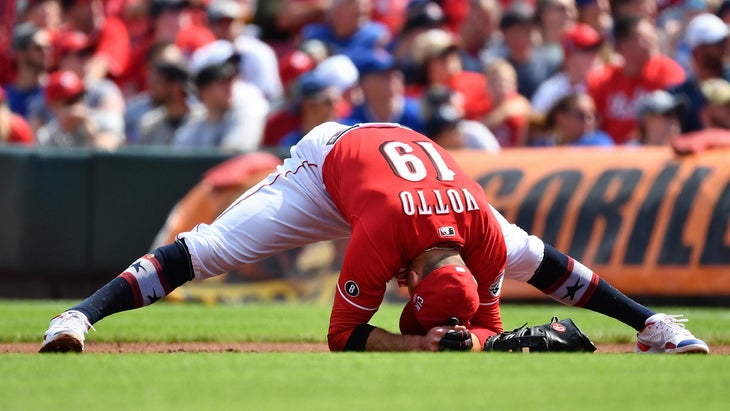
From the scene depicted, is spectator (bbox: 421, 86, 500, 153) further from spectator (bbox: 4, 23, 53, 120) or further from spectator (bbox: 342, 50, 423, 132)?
spectator (bbox: 4, 23, 53, 120)

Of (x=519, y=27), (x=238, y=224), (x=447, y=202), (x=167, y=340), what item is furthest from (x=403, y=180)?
(x=519, y=27)

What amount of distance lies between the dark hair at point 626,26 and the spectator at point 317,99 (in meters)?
2.77

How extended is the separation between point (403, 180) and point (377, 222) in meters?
0.32

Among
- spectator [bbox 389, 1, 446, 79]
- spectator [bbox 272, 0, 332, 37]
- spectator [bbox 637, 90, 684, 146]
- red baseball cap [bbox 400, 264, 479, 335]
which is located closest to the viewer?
red baseball cap [bbox 400, 264, 479, 335]

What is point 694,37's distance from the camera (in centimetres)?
1159

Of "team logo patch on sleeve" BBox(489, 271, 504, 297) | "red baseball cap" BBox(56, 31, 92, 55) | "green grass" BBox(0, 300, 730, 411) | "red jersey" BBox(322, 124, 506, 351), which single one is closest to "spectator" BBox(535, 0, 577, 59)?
"red baseball cap" BBox(56, 31, 92, 55)

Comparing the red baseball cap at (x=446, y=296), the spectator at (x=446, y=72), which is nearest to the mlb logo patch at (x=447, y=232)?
the red baseball cap at (x=446, y=296)

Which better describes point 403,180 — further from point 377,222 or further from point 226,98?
point 226,98

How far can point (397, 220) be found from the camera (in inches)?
232

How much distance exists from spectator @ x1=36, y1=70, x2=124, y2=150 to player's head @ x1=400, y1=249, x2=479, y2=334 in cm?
752

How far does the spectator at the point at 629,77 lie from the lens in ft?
39.4

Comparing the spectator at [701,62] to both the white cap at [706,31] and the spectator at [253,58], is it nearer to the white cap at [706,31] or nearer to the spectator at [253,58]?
the white cap at [706,31]

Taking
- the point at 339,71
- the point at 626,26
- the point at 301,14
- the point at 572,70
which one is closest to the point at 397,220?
the point at 339,71

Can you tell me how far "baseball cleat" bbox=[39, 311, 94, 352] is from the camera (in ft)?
20.0
